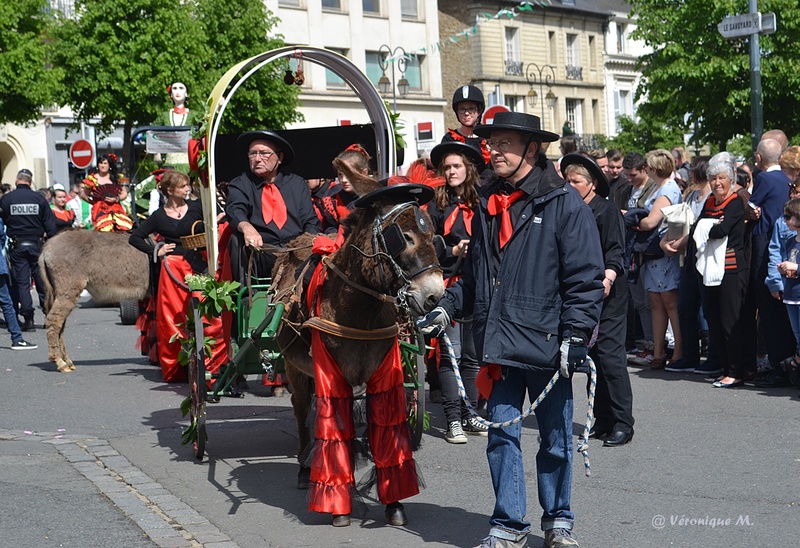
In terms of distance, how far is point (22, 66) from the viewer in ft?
89.2

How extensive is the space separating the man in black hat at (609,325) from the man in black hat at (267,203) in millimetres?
2120

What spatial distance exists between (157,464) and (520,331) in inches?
149

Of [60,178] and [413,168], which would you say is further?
[60,178]

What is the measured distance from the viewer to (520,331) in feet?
17.9

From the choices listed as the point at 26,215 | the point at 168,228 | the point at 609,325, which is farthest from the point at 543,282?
the point at 26,215

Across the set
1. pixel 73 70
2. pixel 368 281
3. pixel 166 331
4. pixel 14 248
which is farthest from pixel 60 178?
pixel 368 281

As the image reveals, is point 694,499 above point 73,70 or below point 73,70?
below

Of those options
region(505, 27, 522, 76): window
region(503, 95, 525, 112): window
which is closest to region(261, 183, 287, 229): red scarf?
region(503, 95, 525, 112): window

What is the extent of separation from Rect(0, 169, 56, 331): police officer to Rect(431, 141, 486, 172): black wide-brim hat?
1018cm

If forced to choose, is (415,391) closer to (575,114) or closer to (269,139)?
(269,139)

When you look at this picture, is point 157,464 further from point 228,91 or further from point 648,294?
point 648,294

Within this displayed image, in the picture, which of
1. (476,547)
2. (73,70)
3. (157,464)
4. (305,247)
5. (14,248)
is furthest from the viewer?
(73,70)

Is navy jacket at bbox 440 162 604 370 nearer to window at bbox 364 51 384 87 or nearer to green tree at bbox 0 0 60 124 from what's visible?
green tree at bbox 0 0 60 124

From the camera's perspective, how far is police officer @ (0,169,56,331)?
55.5 ft
